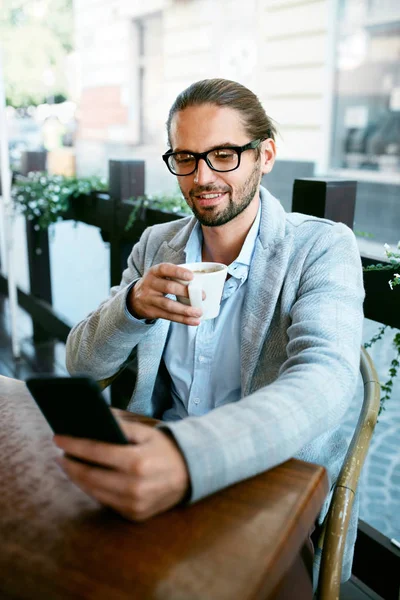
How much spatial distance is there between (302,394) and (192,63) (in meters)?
6.86

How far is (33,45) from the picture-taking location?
700cm

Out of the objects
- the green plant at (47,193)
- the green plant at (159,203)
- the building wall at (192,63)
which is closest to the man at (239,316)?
the green plant at (159,203)

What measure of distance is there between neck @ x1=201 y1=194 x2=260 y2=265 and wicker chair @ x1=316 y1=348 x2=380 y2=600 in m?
0.53

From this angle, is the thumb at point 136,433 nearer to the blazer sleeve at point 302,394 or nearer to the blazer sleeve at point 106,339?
the blazer sleeve at point 302,394

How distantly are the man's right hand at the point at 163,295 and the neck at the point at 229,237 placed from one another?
410 millimetres

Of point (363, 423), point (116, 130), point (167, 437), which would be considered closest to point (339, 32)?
point (116, 130)

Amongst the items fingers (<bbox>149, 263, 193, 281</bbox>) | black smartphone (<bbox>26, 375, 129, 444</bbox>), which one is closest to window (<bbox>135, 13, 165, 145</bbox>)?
fingers (<bbox>149, 263, 193, 281</bbox>)

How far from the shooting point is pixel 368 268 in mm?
1470

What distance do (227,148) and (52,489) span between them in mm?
952

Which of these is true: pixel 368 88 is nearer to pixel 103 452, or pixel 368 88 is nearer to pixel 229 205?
pixel 229 205

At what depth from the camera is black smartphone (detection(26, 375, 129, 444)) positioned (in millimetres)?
667

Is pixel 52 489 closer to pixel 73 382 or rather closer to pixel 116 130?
pixel 73 382

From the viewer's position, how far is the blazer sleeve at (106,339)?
129 centimetres

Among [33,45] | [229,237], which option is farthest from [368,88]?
[229,237]
